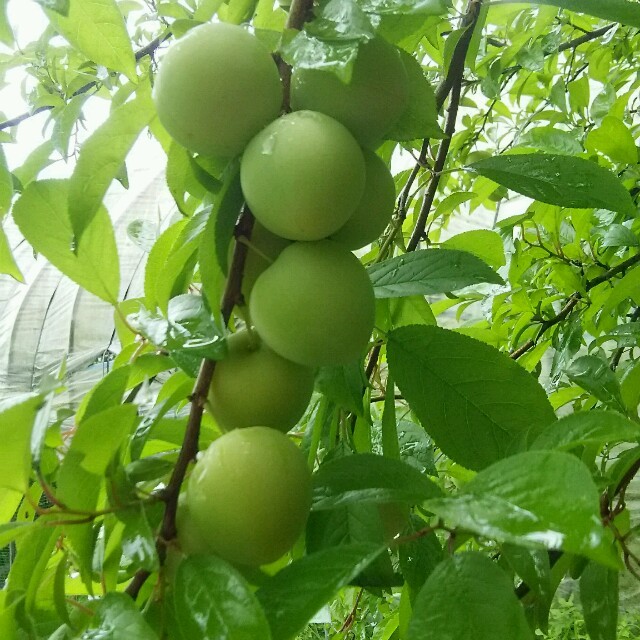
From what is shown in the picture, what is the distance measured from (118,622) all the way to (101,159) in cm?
21

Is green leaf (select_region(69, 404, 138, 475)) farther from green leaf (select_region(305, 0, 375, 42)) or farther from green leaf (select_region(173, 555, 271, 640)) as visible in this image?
green leaf (select_region(305, 0, 375, 42))

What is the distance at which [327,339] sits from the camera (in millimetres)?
301

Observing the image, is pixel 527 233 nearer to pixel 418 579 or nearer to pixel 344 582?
pixel 418 579

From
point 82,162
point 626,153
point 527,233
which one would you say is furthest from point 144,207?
point 82,162

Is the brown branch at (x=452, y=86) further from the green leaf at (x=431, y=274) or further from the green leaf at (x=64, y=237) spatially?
the green leaf at (x=64, y=237)

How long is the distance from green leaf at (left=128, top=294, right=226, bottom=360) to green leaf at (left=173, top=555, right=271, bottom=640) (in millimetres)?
87

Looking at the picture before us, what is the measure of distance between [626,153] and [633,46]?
1.24 ft

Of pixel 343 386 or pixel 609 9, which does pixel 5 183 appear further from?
pixel 609 9

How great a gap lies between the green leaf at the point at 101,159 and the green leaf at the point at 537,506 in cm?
21

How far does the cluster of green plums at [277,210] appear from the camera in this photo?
29 cm

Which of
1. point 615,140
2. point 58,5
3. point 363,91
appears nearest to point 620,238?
point 615,140

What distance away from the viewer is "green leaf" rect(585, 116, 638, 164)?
2.16 feet

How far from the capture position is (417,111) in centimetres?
37

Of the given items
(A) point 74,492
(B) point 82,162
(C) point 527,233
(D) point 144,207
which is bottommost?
(D) point 144,207
